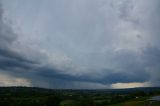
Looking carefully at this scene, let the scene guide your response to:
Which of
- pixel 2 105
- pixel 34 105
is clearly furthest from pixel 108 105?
pixel 2 105

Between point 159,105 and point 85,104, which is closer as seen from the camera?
point 159,105

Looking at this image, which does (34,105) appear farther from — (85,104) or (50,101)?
(85,104)

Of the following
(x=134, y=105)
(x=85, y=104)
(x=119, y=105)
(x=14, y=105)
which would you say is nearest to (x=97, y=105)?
(x=85, y=104)

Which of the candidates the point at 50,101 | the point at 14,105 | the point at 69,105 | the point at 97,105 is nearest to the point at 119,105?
the point at 97,105

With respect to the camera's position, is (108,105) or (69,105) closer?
(108,105)

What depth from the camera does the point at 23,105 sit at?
14550 cm

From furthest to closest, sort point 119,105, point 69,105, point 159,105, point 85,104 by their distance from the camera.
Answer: point 69,105 → point 85,104 → point 119,105 → point 159,105

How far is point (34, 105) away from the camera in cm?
15000

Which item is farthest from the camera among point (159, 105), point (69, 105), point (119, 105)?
point (69, 105)

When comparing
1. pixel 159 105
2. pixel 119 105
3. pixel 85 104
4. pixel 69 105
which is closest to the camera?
pixel 159 105

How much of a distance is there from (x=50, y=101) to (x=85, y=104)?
23.8 m

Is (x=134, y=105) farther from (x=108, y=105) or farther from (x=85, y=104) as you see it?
(x=85, y=104)

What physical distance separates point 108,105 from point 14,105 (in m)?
46.8

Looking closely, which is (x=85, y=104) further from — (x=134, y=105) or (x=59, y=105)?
(x=134, y=105)
